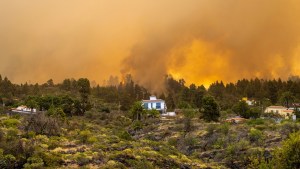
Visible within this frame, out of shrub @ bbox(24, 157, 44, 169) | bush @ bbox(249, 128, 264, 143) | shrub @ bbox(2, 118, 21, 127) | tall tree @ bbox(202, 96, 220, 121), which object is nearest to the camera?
shrub @ bbox(24, 157, 44, 169)

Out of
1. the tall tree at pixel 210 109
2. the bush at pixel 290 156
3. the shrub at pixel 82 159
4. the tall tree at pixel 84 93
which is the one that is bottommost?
the shrub at pixel 82 159

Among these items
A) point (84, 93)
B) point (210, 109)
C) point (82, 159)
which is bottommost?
point (82, 159)

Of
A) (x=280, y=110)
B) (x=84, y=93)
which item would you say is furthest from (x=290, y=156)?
(x=280, y=110)

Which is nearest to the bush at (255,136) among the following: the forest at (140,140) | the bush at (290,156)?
the forest at (140,140)

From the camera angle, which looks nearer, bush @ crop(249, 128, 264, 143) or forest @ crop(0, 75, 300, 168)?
forest @ crop(0, 75, 300, 168)

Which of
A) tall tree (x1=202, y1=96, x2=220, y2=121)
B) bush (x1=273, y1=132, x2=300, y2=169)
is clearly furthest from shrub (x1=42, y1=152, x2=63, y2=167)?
tall tree (x1=202, y1=96, x2=220, y2=121)

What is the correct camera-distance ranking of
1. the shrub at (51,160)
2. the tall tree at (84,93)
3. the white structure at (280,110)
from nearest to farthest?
the shrub at (51,160), the tall tree at (84,93), the white structure at (280,110)

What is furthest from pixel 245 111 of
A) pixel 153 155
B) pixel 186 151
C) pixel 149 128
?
pixel 153 155

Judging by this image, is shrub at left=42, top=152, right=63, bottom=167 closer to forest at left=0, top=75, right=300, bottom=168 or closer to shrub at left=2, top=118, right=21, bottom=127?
forest at left=0, top=75, right=300, bottom=168

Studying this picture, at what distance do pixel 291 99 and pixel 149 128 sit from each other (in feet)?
194

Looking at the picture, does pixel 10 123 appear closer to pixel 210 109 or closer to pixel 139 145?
pixel 139 145

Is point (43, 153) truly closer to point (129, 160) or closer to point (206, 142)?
point (129, 160)

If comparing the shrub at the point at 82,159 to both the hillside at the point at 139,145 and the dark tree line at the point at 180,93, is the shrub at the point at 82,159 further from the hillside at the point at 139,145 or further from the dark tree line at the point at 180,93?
the dark tree line at the point at 180,93

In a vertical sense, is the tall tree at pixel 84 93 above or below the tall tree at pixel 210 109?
above
